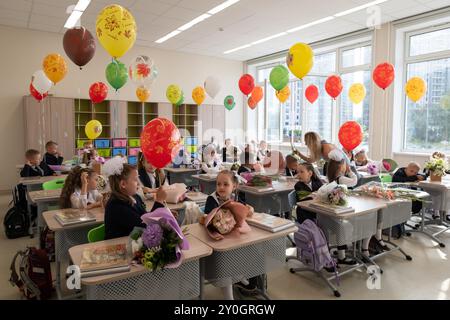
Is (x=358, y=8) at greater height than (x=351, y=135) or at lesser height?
greater

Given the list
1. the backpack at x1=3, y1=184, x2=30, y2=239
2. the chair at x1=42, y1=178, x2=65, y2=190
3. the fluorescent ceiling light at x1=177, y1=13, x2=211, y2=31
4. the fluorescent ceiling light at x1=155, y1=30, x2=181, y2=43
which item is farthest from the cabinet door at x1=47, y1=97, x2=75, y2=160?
the chair at x1=42, y1=178, x2=65, y2=190

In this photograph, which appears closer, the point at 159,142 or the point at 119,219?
the point at 119,219

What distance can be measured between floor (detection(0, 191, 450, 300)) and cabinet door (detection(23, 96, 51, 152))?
13.3 feet

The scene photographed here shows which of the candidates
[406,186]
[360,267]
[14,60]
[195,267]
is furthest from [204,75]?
[195,267]

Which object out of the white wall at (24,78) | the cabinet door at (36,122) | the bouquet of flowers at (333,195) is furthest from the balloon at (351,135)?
the cabinet door at (36,122)

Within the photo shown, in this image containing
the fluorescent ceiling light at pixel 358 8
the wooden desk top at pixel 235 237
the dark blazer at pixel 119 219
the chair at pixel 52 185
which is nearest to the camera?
the wooden desk top at pixel 235 237

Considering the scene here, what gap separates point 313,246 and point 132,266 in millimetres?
1759

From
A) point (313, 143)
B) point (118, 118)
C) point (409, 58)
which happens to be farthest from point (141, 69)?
point (409, 58)

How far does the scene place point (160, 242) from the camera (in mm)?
1765

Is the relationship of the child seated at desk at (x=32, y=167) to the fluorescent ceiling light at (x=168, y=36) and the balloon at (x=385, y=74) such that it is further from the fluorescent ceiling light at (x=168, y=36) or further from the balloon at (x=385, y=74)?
the balloon at (x=385, y=74)

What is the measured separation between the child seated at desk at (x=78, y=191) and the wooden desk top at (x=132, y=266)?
1.08 m

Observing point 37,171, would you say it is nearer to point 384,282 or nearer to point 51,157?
point 51,157

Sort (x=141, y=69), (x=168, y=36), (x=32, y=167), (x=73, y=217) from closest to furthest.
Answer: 1. (x=73, y=217)
2. (x=32, y=167)
3. (x=141, y=69)
4. (x=168, y=36)

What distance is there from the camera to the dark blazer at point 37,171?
492 cm
